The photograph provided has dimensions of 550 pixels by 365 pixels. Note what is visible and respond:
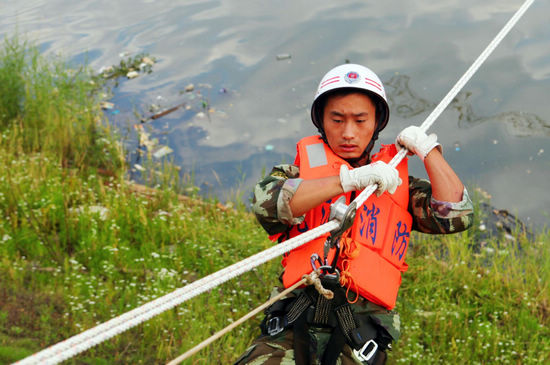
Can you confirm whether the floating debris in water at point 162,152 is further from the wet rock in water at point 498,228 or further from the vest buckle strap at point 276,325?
the vest buckle strap at point 276,325

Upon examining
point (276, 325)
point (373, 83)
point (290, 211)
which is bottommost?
point (276, 325)

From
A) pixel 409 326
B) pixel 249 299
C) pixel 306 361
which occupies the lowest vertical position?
pixel 409 326

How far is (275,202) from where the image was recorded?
2.90 meters

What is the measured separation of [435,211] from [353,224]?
1.58ft

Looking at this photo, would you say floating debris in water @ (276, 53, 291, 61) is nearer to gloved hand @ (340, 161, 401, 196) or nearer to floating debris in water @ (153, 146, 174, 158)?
floating debris in water @ (153, 146, 174, 158)

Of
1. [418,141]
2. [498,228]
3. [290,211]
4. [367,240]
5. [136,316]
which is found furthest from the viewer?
[498,228]

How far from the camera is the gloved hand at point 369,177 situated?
2.84 meters

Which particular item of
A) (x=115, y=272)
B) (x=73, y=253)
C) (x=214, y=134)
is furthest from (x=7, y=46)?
(x=115, y=272)

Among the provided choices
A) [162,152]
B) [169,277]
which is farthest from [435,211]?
[162,152]

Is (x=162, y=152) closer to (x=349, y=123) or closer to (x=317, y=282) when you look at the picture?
(x=349, y=123)

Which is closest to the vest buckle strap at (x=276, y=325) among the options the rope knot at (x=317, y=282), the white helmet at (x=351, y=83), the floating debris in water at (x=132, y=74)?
the rope knot at (x=317, y=282)

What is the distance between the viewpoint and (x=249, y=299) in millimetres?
4453

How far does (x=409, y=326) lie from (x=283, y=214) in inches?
85.3

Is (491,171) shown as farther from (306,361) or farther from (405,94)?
(306,361)
